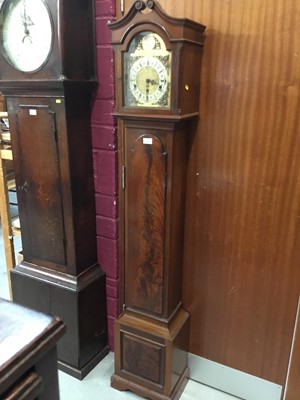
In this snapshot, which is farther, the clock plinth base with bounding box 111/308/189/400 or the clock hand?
the clock plinth base with bounding box 111/308/189/400

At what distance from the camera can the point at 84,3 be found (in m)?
1.52

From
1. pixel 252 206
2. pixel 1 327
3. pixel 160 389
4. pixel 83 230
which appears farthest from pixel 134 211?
pixel 1 327

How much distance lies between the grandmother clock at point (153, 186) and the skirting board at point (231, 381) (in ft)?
0.25

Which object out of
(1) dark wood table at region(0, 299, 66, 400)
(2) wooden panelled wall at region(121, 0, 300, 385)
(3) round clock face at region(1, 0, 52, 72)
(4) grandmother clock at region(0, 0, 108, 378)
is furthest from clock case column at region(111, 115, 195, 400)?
(1) dark wood table at region(0, 299, 66, 400)

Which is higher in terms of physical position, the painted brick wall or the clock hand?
the clock hand

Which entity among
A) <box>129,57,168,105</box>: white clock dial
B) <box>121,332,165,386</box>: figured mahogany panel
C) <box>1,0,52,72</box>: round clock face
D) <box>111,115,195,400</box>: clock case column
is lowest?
<box>121,332,165,386</box>: figured mahogany panel

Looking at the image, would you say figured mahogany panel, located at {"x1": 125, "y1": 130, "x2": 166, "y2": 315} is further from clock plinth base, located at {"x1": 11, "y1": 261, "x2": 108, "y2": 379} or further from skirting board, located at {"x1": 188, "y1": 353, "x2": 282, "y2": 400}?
skirting board, located at {"x1": 188, "y1": 353, "x2": 282, "y2": 400}

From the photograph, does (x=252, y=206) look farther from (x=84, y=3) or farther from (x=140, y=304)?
(x=84, y=3)

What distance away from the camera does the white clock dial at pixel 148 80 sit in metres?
1.34

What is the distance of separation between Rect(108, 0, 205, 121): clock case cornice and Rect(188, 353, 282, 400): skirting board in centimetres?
120

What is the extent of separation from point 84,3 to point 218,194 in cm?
97

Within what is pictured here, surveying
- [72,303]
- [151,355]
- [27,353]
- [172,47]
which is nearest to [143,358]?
[151,355]

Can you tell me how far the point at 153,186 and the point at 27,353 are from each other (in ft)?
3.15

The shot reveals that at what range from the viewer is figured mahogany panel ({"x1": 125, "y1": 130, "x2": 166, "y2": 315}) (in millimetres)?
1460
